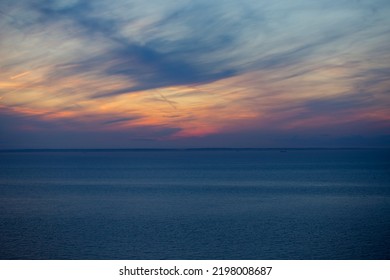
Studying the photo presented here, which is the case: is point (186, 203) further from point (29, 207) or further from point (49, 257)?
point (49, 257)

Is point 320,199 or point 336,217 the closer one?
point 336,217

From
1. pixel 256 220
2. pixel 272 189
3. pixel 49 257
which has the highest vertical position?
pixel 272 189

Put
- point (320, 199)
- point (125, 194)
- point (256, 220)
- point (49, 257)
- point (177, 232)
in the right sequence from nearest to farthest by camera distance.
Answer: point (49, 257)
point (177, 232)
point (256, 220)
point (320, 199)
point (125, 194)

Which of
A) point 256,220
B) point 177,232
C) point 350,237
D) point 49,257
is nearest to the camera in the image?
point 49,257

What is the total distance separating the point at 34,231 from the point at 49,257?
7729 millimetres

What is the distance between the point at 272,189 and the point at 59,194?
26.2 metres

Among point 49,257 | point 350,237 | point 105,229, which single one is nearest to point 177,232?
point 105,229

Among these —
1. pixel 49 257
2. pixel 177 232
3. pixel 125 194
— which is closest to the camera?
pixel 49 257

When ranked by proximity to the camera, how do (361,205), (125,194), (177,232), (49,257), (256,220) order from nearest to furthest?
(49,257) → (177,232) → (256,220) → (361,205) → (125,194)

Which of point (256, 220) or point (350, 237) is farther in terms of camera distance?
point (256, 220)

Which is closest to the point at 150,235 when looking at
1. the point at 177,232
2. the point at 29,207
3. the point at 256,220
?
the point at 177,232

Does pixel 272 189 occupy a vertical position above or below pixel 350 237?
above

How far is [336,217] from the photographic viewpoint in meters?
35.0

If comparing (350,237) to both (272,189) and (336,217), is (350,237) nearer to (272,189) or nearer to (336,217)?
(336,217)
